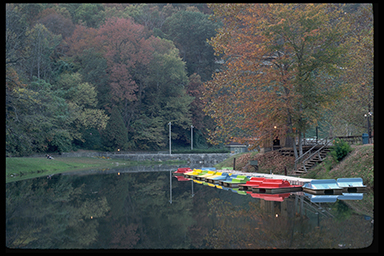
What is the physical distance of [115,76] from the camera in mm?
63938

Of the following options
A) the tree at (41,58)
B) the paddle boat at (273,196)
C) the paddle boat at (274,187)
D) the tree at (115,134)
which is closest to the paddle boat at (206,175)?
the paddle boat at (274,187)

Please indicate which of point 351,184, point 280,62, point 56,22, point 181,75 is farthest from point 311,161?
point 56,22

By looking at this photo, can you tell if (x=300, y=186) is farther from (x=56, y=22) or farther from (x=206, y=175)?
(x=56, y=22)

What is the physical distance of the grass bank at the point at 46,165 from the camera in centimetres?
3451

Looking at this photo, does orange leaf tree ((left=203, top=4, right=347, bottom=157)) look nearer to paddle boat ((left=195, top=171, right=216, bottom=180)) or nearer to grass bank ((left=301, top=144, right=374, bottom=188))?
grass bank ((left=301, top=144, right=374, bottom=188))

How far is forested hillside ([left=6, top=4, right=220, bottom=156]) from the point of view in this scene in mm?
56281

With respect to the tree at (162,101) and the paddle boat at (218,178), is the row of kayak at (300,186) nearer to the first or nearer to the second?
the paddle boat at (218,178)

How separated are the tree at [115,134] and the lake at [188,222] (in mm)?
41777

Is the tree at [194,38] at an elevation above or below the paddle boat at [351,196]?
above

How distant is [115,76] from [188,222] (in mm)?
55212

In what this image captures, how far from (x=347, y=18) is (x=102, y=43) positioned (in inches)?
1952

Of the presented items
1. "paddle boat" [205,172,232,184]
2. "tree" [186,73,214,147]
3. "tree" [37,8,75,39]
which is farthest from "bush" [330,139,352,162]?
"tree" [37,8,75,39]

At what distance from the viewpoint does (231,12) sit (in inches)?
1105

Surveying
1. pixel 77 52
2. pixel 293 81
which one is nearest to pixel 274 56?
pixel 293 81
